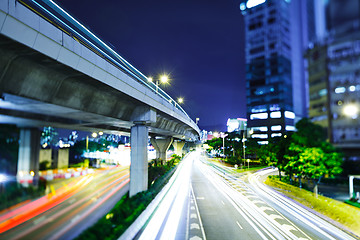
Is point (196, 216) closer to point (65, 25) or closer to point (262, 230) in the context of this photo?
point (262, 230)

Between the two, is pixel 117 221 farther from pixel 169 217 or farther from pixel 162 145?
pixel 162 145

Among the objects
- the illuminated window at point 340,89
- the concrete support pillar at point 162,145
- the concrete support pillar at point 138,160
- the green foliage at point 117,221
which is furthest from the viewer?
the concrete support pillar at point 162,145

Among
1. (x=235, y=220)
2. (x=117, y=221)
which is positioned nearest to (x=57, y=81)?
(x=117, y=221)

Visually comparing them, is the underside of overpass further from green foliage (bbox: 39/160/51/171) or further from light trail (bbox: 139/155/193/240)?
light trail (bbox: 139/155/193/240)

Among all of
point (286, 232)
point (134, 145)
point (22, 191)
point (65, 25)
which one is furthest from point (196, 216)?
point (22, 191)

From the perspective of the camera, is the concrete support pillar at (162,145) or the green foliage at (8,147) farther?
the concrete support pillar at (162,145)

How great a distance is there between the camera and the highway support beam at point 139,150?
22969mm

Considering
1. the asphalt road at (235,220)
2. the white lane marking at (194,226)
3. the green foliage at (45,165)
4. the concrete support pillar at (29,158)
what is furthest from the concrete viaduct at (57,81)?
the white lane marking at (194,226)

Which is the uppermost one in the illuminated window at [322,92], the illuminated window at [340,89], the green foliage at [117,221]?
the illuminated window at [322,92]

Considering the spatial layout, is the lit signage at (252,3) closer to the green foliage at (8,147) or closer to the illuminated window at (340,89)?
→ the illuminated window at (340,89)

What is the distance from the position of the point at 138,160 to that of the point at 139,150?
1.05 metres

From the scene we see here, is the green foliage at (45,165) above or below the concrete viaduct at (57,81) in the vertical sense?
below

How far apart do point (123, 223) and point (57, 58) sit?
10429 millimetres

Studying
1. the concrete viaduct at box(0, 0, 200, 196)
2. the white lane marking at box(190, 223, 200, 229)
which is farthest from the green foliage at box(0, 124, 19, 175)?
the white lane marking at box(190, 223, 200, 229)
